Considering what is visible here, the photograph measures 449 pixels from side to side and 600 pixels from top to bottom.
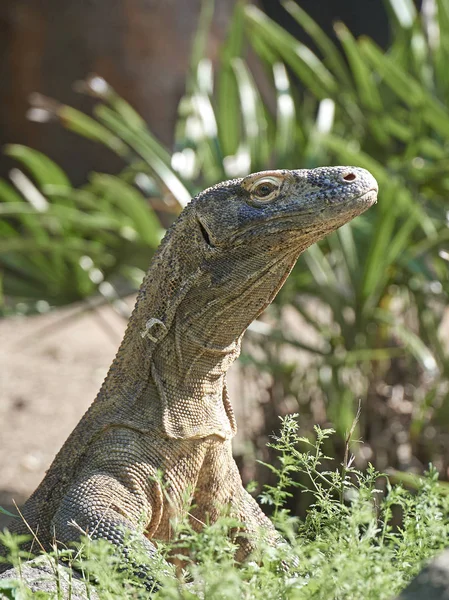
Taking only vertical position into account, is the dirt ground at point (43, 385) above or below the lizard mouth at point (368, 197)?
below

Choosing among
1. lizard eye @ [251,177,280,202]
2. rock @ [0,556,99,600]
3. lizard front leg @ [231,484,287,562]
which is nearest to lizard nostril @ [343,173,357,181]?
lizard eye @ [251,177,280,202]

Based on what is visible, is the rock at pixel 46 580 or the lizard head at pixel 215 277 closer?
the rock at pixel 46 580

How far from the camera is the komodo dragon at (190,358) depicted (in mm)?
2828

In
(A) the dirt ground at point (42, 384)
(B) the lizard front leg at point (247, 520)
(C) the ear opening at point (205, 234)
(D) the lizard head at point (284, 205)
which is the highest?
(D) the lizard head at point (284, 205)

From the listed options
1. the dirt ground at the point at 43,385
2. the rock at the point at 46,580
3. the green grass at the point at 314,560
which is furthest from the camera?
the dirt ground at the point at 43,385

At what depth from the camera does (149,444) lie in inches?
117

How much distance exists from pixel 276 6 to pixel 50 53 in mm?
4358

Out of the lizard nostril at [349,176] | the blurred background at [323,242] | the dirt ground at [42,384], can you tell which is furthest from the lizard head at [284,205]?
the dirt ground at [42,384]

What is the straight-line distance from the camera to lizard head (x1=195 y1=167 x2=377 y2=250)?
9.11 ft

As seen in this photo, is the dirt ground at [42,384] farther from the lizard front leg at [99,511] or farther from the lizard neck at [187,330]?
the lizard front leg at [99,511]

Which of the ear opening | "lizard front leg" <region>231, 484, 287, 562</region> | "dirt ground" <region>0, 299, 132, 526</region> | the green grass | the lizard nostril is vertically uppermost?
the lizard nostril

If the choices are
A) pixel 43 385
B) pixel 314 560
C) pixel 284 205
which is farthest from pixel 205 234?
pixel 43 385

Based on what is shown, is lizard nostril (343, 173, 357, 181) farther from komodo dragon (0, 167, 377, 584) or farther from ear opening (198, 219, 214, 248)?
ear opening (198, 219, 214, 248)

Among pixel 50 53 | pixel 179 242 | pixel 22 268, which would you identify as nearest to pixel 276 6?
pixel 50 53
